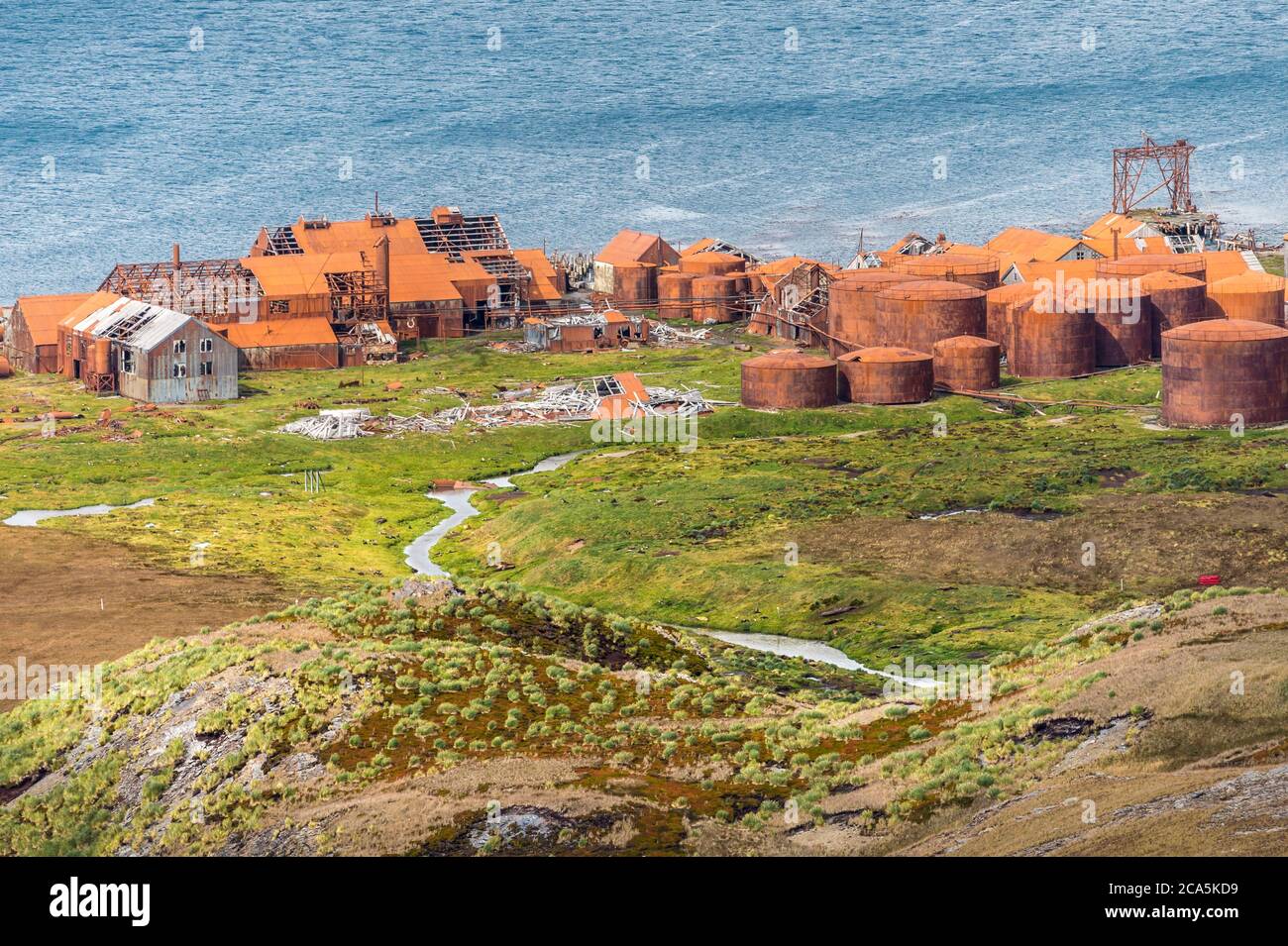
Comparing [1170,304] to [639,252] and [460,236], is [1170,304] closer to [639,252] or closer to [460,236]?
[639,252]

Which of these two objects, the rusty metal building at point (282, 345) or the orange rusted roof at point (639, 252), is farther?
the orange rusted roof at point (639, 252)

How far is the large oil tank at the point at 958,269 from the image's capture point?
133500mm

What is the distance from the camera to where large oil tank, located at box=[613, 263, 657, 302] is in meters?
152

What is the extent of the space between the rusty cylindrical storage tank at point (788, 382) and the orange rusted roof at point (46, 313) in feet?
143

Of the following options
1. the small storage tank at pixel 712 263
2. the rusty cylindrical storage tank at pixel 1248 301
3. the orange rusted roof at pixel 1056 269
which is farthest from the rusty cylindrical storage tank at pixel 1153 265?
the small storage tank at pixel 712 263

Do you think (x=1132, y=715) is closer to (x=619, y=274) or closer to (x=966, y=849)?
(x=966, y=849)

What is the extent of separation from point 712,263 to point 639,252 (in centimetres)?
914

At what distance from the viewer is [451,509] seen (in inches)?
3654

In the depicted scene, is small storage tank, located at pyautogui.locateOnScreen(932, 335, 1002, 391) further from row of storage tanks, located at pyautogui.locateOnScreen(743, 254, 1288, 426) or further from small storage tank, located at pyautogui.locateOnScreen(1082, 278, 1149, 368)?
small storage tank, located at pyautogui.locateOnScreen(1082, 278, 1149, 368)

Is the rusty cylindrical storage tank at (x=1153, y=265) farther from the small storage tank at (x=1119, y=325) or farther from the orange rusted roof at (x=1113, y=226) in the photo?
the orange rusted roof at (x=1113, y=226)

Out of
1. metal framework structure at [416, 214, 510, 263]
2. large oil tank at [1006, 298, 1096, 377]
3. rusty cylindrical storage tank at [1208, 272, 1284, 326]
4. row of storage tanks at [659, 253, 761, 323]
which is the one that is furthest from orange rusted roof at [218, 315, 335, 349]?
rusty cylindrical storage tank at [1208, 272, 1284, 326]

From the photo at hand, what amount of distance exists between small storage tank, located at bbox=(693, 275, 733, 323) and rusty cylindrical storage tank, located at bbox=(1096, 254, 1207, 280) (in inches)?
1019

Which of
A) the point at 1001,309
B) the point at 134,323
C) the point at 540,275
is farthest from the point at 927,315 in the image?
the point at 134,323

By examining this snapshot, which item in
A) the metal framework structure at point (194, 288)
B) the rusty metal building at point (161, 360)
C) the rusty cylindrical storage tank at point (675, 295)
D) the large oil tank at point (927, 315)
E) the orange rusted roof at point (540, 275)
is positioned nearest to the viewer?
the rusty metal building at point (161, 360)
